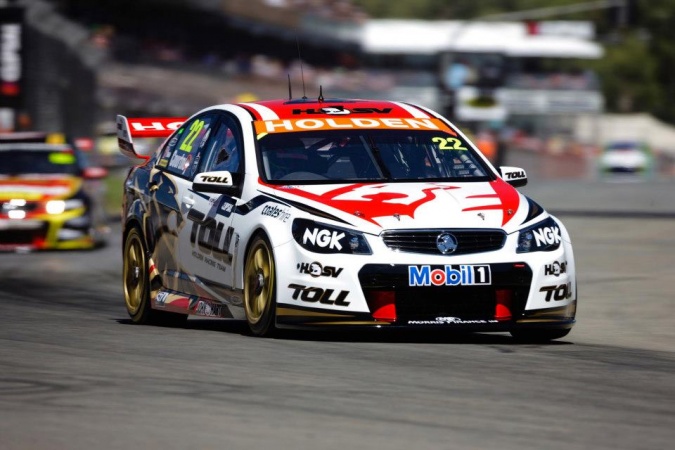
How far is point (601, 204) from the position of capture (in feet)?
115

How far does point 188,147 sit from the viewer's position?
436 inches

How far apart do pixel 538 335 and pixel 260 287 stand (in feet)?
5.65

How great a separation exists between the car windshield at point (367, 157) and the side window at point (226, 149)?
0.20 meters

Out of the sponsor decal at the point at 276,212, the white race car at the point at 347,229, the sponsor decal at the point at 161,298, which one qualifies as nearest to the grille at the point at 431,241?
the white race car at the point at 347,229

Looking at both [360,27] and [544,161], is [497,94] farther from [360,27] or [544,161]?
[360,27]

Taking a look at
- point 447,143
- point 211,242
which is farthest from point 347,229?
point 447,143

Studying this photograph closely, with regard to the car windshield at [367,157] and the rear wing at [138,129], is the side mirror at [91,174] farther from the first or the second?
the car windshield at [367,157]

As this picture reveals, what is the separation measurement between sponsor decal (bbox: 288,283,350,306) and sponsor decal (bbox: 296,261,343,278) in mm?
79

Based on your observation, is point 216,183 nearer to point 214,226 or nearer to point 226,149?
point 214,226

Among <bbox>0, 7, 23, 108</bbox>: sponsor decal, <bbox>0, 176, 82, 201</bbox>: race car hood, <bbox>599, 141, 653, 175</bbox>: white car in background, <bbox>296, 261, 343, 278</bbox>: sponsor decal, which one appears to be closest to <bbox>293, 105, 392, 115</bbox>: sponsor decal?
<bbox>296, 261, 343, 278</bbox>: sponsor decal

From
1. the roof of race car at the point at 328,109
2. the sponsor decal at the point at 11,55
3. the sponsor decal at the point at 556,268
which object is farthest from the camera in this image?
the sponsor decal at the point at 11,55

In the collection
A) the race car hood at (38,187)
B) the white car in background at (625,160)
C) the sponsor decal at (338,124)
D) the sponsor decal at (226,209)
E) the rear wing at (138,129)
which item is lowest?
the white car in background at (625,160)

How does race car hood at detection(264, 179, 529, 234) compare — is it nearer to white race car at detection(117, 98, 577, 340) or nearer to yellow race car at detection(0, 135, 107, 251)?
white race car at detection(117, 98, 577, 340)

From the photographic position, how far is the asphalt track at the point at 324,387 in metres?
6.13
